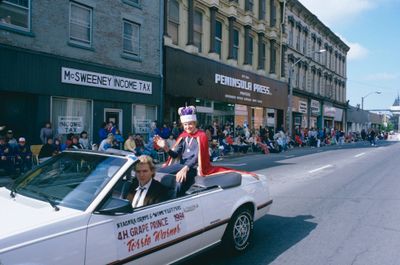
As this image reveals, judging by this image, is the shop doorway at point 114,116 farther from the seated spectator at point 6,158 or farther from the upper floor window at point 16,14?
the seated spectator at point 6,158

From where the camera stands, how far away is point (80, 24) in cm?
1488

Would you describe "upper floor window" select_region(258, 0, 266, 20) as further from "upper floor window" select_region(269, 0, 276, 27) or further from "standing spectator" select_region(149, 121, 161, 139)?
"standing spectator" select_region(149, 121, 161, 139)

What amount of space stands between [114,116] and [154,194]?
13.3 metres

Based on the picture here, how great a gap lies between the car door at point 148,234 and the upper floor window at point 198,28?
1965 cm

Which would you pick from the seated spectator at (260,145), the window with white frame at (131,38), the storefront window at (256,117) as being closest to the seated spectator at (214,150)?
the seated spectator at (260,145)

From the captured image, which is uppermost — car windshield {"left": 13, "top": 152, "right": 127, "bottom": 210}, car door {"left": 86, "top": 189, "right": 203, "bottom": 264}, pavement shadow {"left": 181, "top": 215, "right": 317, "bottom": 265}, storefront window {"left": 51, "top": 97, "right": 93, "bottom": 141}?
storefront window {"left": 51, "top": 97, "right": 93, "bottom": 141}

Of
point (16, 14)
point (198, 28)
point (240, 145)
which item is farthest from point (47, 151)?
point (198, 28)

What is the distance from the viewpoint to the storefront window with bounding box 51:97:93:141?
1402 cm

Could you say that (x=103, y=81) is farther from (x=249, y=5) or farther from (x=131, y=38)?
(x=249, y=5)

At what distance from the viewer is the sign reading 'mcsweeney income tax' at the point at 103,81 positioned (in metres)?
14.1

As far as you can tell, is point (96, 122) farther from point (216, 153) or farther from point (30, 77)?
point (216, 153)

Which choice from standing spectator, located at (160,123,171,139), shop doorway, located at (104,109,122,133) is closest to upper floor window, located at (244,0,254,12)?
standing spectator, located at (160,123,171,139)

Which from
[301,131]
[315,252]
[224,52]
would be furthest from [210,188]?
[301,131]

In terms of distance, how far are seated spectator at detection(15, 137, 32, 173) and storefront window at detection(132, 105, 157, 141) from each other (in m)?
6.63
